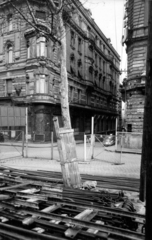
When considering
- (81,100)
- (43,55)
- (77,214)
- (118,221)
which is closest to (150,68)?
(118,221)

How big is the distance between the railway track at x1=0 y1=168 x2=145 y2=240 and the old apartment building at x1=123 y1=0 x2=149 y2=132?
1670cm

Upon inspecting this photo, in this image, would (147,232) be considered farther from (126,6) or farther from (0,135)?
(126,6)

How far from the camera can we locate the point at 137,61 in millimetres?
21578

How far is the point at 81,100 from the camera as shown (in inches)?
1480

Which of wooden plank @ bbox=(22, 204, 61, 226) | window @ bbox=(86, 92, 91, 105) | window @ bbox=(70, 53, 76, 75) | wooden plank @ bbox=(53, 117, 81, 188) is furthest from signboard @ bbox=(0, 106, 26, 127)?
window @ bbox=(86, 92, 91, 105)

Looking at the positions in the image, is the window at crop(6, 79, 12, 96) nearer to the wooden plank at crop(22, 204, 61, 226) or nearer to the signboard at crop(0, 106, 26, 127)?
the signboard at crop(0, 106, 26, 127)

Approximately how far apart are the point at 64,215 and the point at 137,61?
19.6 m

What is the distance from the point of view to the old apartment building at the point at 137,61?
21077 mm

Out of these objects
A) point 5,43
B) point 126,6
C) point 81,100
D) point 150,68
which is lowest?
point 150,68

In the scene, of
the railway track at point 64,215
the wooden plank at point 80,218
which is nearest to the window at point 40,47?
the railway track at point 64,215

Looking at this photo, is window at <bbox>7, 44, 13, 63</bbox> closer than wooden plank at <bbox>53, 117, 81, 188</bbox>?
No

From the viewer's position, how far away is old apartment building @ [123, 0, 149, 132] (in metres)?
21.1

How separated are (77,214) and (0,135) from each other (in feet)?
73.1

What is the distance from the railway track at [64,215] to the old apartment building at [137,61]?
54.8ft
